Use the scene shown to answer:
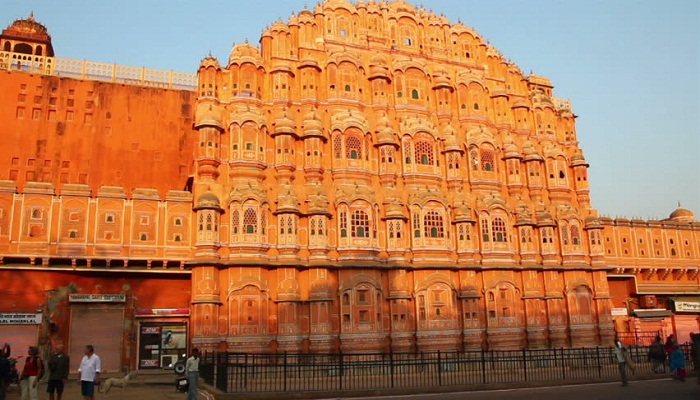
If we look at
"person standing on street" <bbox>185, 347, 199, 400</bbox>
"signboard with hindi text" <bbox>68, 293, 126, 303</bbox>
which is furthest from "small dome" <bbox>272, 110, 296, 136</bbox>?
"person standing on street" <bbox>185, 347, 199, 400</bbox>

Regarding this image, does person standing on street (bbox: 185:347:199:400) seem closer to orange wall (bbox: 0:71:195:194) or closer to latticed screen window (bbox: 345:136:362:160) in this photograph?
latticed screen window (bbox: 345:136:362:160)

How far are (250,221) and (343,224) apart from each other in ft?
16.9

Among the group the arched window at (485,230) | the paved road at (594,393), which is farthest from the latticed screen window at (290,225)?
the paved road at (594,393)

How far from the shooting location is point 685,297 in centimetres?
4303

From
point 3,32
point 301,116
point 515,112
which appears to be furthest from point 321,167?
point 3,32

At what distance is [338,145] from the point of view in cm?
3356

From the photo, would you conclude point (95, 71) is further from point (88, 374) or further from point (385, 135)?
point (88, 374)

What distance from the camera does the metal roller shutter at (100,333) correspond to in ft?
91.6

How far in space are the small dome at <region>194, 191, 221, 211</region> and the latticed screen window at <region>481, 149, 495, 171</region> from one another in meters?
17.1

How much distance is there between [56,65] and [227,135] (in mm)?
12650

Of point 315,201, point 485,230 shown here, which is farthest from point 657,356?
point 315,201

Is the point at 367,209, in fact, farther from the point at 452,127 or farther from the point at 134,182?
the point at 134,182

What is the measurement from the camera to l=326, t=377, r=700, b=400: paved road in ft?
57.0

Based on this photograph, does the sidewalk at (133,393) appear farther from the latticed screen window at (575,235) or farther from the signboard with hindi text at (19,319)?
the latticed screen window at (575,235)
